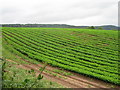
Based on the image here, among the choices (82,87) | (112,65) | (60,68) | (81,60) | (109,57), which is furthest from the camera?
(109,57)

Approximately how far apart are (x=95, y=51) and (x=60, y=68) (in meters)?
8.92

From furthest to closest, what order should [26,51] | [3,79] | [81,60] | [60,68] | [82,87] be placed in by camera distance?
1. [26,51]
2. [81,60]
3. [60,68]
4. [82,87]
5. [3,79]

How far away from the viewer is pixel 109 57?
2128 cm

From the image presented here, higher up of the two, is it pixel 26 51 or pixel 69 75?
Answer: pixel 26 51

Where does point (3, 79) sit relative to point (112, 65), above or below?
above

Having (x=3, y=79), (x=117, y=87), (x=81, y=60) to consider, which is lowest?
(x=117, y=87)

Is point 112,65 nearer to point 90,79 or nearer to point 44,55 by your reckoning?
point 90,79

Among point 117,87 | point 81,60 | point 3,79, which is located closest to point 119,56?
point 81,60

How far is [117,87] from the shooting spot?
45.2 feet

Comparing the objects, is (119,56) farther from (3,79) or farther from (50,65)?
(3,79)

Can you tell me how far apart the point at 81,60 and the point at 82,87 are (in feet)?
24.2

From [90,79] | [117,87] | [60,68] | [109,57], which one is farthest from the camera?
[109,57]

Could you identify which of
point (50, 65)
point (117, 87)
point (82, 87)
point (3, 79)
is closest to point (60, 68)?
point (50, 65)

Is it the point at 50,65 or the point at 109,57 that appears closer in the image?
the point at 50,65
